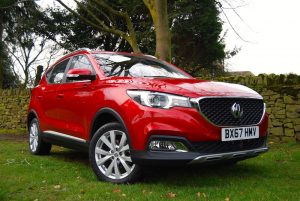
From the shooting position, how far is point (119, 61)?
19.6 feet

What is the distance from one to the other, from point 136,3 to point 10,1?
786cm

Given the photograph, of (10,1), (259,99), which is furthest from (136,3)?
(259,99)

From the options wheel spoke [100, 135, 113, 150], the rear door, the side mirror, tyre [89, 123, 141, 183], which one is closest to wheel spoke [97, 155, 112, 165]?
tyre [89, 123, 141, 183]

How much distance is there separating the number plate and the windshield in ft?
4.89

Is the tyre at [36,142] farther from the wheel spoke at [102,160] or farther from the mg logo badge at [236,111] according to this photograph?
the mg logo badge at [236,111]

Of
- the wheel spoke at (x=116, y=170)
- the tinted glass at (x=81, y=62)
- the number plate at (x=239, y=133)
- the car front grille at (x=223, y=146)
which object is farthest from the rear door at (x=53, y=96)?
the number plate at (x=239, y=133)

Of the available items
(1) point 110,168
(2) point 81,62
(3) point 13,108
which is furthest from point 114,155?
(3) point 13,108

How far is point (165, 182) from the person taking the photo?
5.02 m

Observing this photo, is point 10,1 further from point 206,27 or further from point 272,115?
point 272,115

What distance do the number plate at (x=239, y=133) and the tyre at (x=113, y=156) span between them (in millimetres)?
1046

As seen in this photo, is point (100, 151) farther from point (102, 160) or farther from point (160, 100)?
point (160, 100)

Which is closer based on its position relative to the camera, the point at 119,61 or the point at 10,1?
the point at 119,61

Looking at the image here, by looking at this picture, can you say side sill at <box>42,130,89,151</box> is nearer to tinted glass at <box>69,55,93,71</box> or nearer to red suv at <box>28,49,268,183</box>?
red suv at <box>28,49,268,183</box>

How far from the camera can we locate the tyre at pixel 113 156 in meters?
4.84
